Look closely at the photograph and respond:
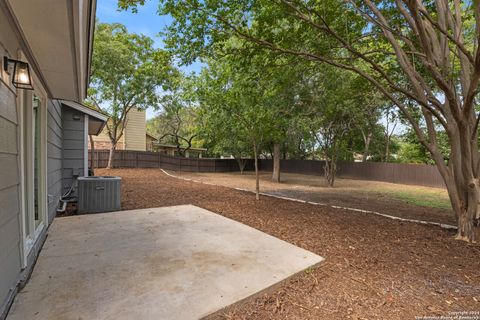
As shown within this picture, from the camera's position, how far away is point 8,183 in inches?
69.7

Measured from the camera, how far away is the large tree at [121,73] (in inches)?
474

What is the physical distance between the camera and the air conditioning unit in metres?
4.54

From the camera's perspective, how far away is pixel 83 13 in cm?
171

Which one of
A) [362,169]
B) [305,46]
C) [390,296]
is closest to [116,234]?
[390,296]

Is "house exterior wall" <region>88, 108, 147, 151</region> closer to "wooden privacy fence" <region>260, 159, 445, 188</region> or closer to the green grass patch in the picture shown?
"wooden privacy fence" <region>260, 159, 445, 188</region>

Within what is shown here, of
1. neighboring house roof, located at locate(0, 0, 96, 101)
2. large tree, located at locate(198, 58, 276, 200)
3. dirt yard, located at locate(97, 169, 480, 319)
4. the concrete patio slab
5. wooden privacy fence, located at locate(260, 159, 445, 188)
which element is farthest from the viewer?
wooden privacy fence, located at locate(260, 159, 445, 188)

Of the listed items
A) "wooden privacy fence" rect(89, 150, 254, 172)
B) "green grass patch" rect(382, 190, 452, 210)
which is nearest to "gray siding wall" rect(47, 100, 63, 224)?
→ "green grass patch" rect(382, 190, 452, 210)

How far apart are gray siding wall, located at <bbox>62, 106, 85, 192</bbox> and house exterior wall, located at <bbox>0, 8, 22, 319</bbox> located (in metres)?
4.21

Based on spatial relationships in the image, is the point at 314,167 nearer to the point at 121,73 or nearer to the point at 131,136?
the point at 131,136

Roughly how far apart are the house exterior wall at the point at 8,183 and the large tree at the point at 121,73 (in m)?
10.8

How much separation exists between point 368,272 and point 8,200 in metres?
3.26

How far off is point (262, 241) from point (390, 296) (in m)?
1.57

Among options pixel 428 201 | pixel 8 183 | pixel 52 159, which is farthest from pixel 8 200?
pixel 428 201

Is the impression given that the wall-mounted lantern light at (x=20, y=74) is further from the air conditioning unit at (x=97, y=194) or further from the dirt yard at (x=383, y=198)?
the dirt yard at (x=383, y=198)
